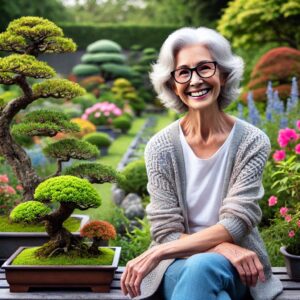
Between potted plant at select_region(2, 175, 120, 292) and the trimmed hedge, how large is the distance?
23.8m

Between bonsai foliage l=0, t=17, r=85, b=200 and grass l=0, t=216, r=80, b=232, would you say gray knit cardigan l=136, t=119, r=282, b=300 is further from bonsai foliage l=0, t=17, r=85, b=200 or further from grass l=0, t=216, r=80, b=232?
grass l=0, t=216, r=80, b=232

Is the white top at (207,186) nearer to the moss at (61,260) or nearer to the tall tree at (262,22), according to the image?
the moss at (61,260)

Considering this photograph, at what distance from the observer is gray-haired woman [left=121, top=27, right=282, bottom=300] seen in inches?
96.3

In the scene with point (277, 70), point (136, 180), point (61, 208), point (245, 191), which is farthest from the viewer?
point (277, 70)

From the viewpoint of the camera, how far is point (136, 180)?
6777mm

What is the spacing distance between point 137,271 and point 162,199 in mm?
357

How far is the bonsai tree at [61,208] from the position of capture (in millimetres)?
2693

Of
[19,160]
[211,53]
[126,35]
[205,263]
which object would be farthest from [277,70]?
[126,35]

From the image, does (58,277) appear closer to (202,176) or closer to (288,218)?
(202,176)

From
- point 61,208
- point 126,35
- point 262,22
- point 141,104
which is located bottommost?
point 141,104

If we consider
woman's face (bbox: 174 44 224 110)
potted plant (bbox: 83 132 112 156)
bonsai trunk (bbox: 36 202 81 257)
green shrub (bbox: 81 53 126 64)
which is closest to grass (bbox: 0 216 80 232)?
bonsai trunk (bbox: 36 202 81 257)

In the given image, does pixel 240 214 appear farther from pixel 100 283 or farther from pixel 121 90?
pixel 121 90

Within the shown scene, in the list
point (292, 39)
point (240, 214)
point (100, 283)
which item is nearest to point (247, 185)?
point (240, 214)

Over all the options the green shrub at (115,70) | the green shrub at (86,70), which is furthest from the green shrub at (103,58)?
the green shrub at (86,70)
